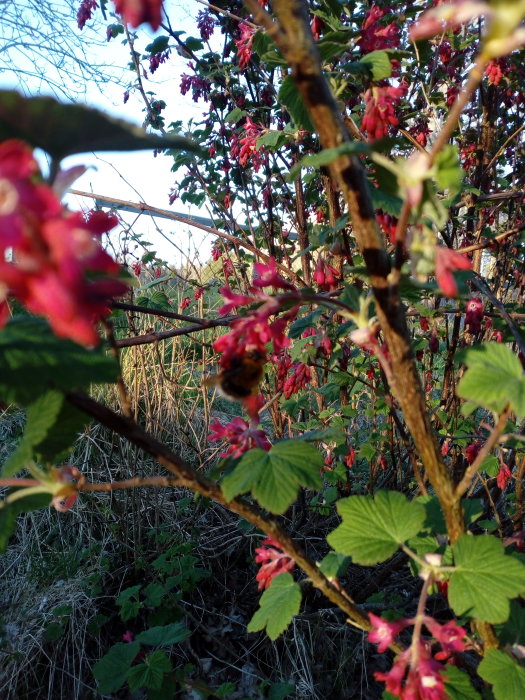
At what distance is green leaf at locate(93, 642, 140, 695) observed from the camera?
1.50 metres

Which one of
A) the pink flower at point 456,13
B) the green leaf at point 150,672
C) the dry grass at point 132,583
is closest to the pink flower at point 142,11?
the pink flower at point 456,13

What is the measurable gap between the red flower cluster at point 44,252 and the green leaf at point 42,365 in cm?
12

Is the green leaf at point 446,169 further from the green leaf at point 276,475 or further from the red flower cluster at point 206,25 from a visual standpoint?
the red flower cluster at point 206,25

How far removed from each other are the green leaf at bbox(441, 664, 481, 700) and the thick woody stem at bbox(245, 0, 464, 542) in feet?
0.94

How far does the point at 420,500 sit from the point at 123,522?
179 cm

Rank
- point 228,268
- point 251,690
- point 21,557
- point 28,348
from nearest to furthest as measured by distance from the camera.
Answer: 1. point 28,348
2. point 251,690
3. point 21,557
4. point 228,268

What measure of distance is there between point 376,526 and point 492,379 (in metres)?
0.33

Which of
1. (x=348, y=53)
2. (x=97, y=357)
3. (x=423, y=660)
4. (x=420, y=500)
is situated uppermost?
(x=348, y=53)

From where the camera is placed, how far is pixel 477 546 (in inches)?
31.1

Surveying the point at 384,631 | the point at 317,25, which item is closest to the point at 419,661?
the point at 384,631

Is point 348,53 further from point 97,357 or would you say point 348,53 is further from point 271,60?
point 97,357

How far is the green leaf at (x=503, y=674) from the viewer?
2.64 feet

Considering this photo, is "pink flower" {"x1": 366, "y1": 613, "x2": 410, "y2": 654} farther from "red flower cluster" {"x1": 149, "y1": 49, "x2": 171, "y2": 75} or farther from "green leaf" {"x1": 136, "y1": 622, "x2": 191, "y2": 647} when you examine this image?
"red flower cluster" {"x1": 149, "y1": 49, "x2": 171, "y2": 75}

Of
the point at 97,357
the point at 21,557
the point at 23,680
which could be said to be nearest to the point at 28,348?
the point at 97,357
